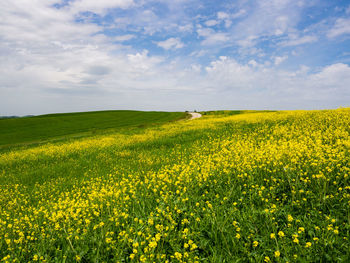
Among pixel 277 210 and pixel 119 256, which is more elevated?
pixel 277 210

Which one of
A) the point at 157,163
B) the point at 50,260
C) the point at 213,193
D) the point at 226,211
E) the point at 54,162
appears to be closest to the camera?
the point at 50,260

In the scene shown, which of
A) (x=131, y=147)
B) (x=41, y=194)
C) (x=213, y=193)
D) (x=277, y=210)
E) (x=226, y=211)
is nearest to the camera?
(x=277, y=210)

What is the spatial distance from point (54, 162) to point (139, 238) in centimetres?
1443

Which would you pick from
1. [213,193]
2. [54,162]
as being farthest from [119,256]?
[54,162]

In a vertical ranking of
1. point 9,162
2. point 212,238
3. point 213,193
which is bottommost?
point 9,162

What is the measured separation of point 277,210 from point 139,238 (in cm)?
286

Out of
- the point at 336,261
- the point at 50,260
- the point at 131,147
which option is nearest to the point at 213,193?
the point at 336,261

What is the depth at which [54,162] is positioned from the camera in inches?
597

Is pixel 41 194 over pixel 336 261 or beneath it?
beneath

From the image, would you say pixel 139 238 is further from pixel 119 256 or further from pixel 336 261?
pixel 336 261

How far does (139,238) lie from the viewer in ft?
12.3

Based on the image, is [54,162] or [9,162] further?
[9,162]

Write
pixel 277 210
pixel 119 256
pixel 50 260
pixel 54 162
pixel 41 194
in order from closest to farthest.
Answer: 1. pixel 119 256
2. pixel 50 260
3. pixel 277 210
4. pixel 41 194
5. pixel 54 162

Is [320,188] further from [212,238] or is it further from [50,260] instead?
[50,260]
